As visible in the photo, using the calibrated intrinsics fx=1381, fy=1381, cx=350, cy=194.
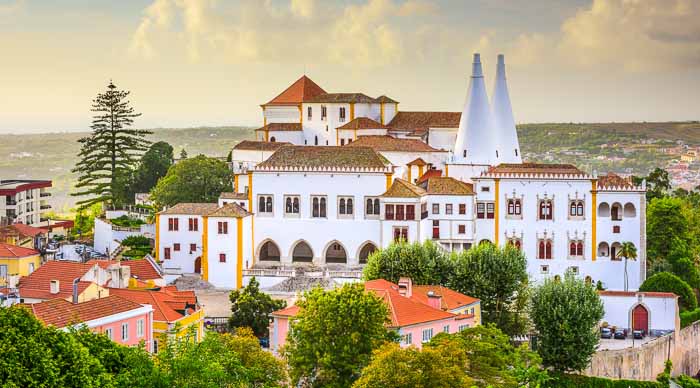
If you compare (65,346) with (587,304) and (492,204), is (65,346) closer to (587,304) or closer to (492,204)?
(587,304)

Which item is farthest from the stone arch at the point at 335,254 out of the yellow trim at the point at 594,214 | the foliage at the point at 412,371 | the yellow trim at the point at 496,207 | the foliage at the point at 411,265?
the foliage at the point at 412,371

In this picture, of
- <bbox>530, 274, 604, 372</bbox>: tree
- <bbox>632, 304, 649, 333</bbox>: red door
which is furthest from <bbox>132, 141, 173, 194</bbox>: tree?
<bbox>632, 304, 649, 333</bbox>: red door

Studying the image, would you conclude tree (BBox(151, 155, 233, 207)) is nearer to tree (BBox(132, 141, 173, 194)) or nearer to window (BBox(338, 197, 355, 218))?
tree (BBox(132, 141, 173, 194))

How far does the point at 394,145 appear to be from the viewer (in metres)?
67.9

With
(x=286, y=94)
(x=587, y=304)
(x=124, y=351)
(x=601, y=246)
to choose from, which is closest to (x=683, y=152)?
(x=286, y=94)

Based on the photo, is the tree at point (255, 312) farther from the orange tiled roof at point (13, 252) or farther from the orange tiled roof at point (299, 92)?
the orange tiled roof at point (299, 92)

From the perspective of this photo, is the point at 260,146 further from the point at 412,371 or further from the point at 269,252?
the point at 412,371

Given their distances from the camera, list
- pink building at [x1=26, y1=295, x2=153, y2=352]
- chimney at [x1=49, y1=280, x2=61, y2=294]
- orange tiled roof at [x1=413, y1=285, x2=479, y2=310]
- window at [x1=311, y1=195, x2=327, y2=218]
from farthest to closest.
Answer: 1. window at [x1=311, y1=195, x2=327, y2=218]
2. orange tiled roof at [x1=413, y1=285, x2=479, y2=310]
3. chimney at [x1=49, y1=280, x2=61, y2=294]
4. pink building at [x1=26, y1=295, x2=153, y2=352]

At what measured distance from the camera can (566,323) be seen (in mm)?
49844

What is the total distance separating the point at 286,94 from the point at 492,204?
831 inches

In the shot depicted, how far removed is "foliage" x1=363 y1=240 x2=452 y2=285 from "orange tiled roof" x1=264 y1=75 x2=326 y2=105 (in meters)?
24.3

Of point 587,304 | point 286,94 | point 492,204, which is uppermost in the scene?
point 286,94

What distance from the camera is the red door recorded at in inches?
2197

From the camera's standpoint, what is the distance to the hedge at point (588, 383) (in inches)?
1921
